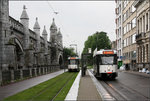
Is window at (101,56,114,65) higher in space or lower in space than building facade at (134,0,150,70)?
lower

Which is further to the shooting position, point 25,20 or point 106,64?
point 25,20

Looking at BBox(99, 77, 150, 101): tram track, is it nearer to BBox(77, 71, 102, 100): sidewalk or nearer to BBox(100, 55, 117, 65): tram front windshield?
BBox(77, 71, 102, 100): sidewalk

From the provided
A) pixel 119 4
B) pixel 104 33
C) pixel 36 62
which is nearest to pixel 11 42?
pixel 36 62

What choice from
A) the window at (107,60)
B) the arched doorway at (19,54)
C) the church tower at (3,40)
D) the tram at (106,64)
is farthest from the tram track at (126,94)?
the arched doorway at (19,54)

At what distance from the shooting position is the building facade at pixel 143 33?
1527 inches

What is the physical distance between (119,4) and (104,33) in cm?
2002

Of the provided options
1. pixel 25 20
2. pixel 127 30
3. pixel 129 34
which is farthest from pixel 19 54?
pixel 127 30

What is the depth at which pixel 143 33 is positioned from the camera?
40.6 metres

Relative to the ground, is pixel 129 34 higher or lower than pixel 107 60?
higher

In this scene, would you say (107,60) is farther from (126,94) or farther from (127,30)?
(127,30)

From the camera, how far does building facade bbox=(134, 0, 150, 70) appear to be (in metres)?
38.8

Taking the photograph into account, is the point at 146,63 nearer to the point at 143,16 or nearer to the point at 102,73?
the point at 143,16

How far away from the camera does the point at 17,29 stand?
30.3m

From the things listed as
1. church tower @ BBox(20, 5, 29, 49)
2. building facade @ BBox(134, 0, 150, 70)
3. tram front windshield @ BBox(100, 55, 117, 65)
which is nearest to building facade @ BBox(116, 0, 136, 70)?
building facade @ BBox(134, 0, 150, 70)
